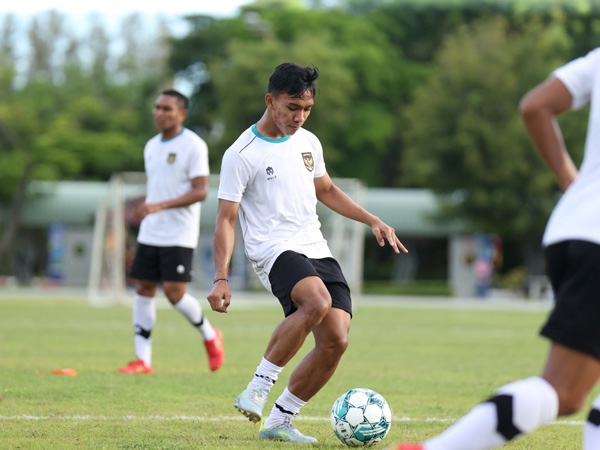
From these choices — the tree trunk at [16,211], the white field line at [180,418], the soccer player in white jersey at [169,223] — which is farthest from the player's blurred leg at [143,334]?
the tree trunk at [16,211]

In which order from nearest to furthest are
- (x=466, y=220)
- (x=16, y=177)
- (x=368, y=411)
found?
(x=368, y=411) < (x=466, y=220) < (x=16, y=177)

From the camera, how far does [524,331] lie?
1722 centimetres

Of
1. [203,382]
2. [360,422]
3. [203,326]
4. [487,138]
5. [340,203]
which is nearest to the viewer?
[360,422]

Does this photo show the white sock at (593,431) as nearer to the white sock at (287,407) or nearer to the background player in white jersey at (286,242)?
the background player in white jersey at (286,242)

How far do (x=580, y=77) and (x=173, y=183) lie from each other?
5.87 meters

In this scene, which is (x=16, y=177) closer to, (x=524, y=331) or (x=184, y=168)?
(x=524, y=331)

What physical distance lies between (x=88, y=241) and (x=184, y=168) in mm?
36409

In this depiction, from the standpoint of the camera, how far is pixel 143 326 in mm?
9172

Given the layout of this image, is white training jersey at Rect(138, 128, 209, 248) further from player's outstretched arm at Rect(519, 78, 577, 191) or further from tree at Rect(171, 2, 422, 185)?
tree at Rect(171, 2, 422, 185)

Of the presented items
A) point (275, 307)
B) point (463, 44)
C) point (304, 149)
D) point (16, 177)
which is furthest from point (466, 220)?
point (304, 149)

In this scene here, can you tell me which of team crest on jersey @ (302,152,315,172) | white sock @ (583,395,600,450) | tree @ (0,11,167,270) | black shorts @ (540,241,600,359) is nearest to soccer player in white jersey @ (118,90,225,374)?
team crest on jersey @ (302,152,315,172)

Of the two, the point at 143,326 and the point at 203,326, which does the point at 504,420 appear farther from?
the point at 143,326

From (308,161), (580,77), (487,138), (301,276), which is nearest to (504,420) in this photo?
(580,77)

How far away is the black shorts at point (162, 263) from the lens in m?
8.95
